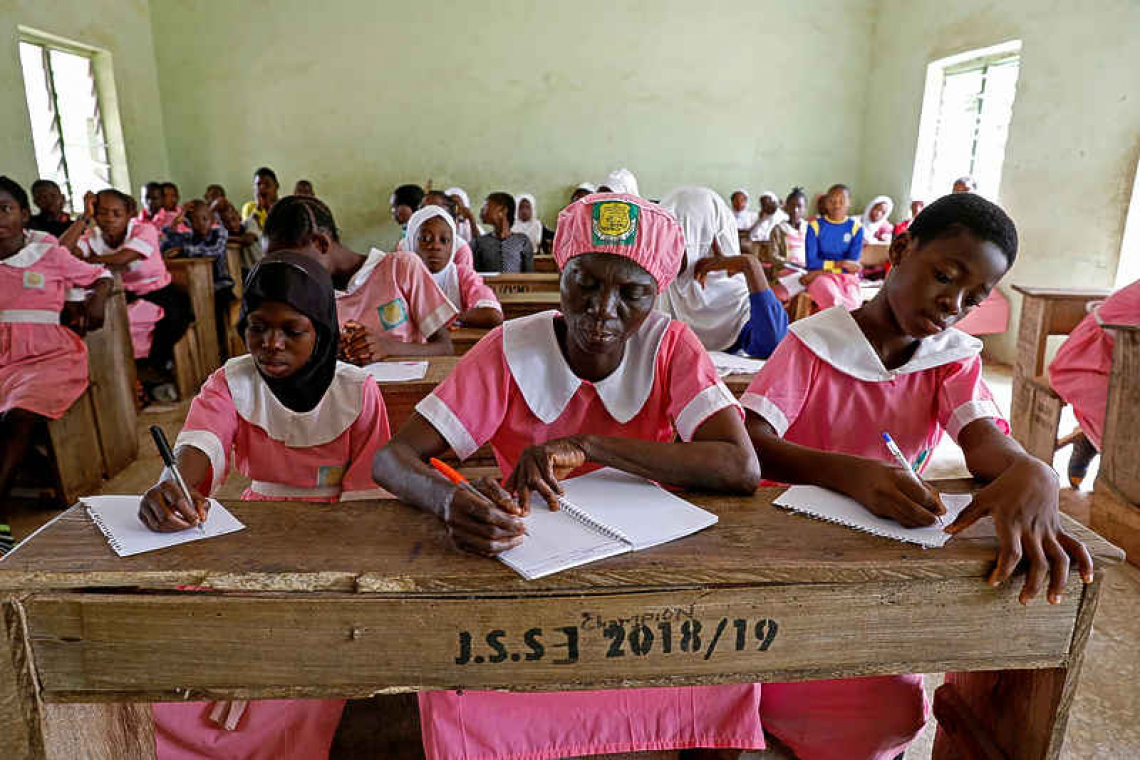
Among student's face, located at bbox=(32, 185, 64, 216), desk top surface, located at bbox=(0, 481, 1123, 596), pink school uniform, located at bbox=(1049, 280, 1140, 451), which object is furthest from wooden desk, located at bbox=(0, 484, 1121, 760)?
student's face, located at bbox=(32, 185, 64, 216)

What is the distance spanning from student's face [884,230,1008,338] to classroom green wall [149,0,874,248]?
28.7ft

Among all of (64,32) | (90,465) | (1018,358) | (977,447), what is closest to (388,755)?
(977,447)

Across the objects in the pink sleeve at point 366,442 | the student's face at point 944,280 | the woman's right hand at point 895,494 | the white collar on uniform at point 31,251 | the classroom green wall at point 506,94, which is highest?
the classroom green wall at point 506,94

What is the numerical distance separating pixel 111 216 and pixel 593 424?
4730 millimetres

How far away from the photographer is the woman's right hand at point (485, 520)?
3.17 ft

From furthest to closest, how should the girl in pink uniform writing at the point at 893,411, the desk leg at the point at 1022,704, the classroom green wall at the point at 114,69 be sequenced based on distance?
the classroom green wall at the point at 114,69, the girl in pink uniform writing at the point at 893,411, the desk leg at the point at 1022,704

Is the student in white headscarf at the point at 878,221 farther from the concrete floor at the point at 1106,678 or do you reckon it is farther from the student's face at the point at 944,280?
the student's face at the point at 944,280

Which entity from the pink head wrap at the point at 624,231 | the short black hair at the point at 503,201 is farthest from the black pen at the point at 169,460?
the short black hair at the point at 503,201

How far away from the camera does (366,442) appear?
169 cm

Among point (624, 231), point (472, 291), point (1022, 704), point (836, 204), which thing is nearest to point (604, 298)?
point (624, 231)

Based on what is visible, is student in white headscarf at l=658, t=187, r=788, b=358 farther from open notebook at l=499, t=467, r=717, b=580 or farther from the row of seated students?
open notebook at l=499, t=467, r=717, b=580

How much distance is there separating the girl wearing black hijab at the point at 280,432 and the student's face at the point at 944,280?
1.19m

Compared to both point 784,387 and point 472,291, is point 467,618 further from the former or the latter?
point 472,291

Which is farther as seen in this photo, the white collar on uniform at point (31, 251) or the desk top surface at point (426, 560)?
the white collar on uniform at point (31, 251)
